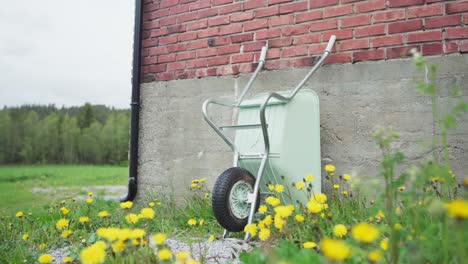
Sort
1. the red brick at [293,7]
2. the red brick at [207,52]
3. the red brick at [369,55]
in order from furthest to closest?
the red brick at [207,52]
the red brick at [293,7]
the red brick at [369,55]

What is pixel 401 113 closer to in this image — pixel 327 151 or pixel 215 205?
pixel 327 151

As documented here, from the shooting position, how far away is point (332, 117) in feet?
9.96

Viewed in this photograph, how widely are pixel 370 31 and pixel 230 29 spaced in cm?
117

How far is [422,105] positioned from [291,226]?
132 cm

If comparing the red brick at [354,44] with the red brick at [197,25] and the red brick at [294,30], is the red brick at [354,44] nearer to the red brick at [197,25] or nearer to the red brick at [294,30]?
the red brick at [294,30]

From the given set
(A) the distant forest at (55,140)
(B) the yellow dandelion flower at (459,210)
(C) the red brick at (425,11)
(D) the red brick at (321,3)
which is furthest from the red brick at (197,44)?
(A) the distant forest at (55,140)

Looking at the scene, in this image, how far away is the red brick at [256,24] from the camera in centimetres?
339

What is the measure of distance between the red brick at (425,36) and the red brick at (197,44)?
168 cm

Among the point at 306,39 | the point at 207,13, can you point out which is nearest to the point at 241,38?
the point at 207,13

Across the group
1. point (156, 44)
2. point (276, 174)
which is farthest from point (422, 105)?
point (156, 44)

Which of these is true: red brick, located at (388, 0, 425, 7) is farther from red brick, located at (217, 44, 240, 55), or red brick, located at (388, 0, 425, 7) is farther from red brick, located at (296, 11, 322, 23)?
red brick, located at (217, 44, 240, 55)

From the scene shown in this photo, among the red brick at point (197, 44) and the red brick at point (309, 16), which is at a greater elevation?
the red brick at point (309, 16)

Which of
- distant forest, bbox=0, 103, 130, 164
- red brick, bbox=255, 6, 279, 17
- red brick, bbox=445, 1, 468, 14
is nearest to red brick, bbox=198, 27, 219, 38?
red brick, bbox=255, 6, 279, 17

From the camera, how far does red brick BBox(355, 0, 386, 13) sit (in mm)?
2909
